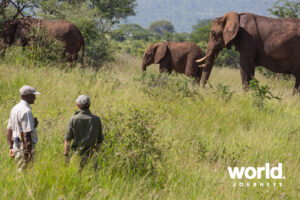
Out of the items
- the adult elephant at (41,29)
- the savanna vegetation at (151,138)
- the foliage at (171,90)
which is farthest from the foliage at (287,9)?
the foliage at (171,90)

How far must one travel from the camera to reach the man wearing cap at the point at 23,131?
406 cm

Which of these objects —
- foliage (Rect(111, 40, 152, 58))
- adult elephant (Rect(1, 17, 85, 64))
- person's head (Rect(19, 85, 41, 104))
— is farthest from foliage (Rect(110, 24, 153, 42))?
person's head (Rect(19, 85, 41, 104))

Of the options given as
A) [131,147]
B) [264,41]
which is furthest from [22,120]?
[264,41]

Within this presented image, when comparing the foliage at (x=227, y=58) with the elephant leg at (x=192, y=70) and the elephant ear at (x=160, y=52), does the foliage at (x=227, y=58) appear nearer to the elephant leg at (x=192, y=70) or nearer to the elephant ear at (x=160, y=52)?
the elephant ear at (x=160, y=52)

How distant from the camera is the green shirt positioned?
4.20 meters

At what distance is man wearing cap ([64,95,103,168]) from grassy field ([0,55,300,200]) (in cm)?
19

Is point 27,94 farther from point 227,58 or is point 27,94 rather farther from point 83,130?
point 227,58

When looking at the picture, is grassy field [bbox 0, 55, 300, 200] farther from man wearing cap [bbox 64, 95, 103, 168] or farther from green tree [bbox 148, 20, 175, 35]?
green tree [bbox 148, 20, 175, 35]

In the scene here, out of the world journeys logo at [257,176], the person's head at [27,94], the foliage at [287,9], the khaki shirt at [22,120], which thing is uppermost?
the foliage at [287,9]

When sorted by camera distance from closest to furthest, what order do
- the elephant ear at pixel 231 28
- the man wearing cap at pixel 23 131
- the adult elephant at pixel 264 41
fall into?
the man wearing cap at pixel 23 131
the adult elephant at pixel 264 41
the elephant ear at pixel 231 28

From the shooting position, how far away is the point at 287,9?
1733 centimetres

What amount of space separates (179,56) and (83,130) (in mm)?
9432

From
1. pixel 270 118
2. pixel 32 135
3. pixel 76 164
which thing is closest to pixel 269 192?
pixel 76 164

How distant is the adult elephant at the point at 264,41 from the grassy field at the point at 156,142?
1680mm
